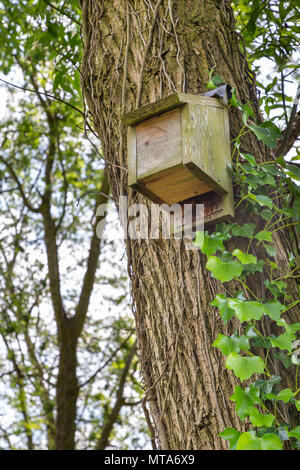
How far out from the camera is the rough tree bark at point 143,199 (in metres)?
1.57

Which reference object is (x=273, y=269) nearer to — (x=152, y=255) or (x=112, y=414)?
(x=152, y=255)

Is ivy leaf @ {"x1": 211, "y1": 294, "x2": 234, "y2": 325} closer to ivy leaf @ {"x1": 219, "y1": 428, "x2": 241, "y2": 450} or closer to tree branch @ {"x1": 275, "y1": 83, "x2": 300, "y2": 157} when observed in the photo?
ivy leaf @ {"x1": 219, "y1": 428, "x2": 241, "y2": 450}

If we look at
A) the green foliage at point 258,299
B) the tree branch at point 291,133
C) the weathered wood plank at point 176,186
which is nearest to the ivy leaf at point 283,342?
the green foliage at point 258,299

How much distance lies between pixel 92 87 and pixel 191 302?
0.87 m

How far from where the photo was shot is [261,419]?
4.58 ft

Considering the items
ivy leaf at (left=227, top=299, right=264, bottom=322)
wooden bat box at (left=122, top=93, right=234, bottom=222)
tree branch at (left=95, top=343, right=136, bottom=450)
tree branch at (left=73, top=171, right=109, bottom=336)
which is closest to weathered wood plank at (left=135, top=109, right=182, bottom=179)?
wooden bat box at (left=122, top=93, right=234, bottom=222)

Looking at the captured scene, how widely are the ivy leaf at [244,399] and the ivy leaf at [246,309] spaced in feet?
0.57

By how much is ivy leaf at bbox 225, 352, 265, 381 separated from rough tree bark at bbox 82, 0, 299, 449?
0.17 metres

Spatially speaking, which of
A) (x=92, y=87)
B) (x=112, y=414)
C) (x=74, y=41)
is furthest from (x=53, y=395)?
(x=92, y=87)

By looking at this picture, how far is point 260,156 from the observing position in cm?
183

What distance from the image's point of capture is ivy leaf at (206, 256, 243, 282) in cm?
148

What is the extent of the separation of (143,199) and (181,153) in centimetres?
33

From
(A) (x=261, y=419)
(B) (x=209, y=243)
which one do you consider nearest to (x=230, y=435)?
(A) (x=261, y=419)

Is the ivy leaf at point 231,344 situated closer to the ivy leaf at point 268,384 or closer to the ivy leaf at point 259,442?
the ivy leaf at point 268,384
